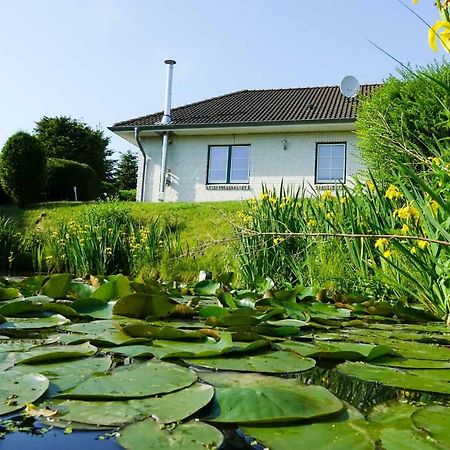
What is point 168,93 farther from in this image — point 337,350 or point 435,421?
point 435,421

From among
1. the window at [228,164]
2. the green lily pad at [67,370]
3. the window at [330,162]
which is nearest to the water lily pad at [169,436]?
the green lily pad at [67,370]

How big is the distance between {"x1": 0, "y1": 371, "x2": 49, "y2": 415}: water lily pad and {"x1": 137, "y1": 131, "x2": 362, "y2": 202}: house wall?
42.2 ft

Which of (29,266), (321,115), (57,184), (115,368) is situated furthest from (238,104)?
(115,368)

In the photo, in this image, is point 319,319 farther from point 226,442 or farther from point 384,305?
point 226,442

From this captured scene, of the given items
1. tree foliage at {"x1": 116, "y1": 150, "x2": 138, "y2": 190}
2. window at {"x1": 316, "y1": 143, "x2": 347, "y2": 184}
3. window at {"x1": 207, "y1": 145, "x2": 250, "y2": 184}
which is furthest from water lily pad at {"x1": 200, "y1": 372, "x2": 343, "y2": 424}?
tree foliage at {"x1": 116, "y1": 150, "x2": 138, "y2": 190}

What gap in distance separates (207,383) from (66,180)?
16.8 meters

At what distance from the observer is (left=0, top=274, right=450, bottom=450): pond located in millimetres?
776

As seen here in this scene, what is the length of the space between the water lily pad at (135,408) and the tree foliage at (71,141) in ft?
88.8

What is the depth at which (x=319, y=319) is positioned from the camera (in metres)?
2.11

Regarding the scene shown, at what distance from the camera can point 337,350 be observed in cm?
146

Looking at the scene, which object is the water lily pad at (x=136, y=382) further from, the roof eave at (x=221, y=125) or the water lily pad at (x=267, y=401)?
the roof eave at (x=221, y=125)

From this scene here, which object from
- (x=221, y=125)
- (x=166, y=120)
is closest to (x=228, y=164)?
(x=221, y=125)

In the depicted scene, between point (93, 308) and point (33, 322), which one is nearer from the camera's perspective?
point (33, 322)

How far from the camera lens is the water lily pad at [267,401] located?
85cm
